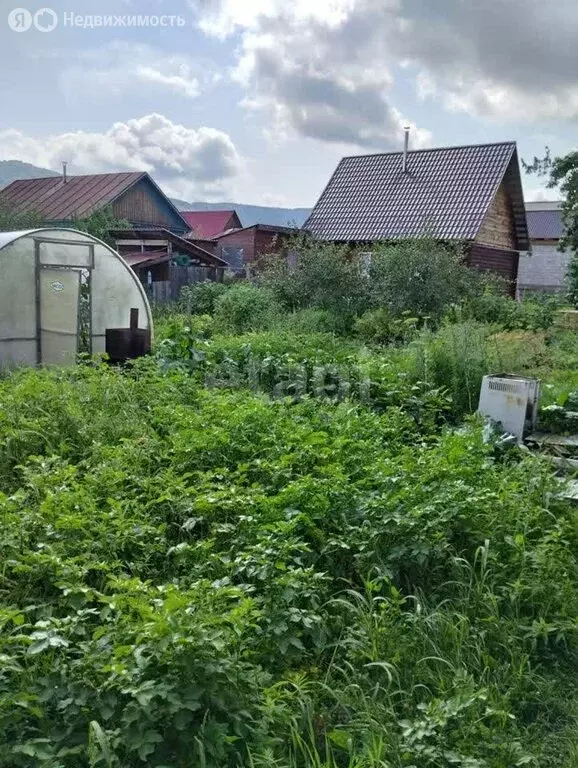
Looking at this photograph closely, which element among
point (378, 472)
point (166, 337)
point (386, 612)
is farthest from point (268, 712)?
point (166, 337)

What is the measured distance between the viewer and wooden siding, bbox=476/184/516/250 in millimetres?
22000

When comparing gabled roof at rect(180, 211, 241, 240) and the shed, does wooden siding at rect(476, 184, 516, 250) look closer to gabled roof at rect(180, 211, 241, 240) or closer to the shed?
the shed

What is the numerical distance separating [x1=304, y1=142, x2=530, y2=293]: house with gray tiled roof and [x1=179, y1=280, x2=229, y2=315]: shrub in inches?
246

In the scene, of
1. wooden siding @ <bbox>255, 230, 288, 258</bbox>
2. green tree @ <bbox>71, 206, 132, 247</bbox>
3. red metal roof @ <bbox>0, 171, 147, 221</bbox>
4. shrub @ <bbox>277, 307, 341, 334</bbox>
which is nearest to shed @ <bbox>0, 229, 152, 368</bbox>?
shrub @ <bbox>277, 307, 341, 334</bbox>

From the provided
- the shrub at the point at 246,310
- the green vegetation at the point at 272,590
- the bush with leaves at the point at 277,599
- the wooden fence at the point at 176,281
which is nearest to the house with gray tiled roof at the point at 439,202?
the wooden fence at the point at 176,281

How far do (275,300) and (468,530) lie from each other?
11089mm

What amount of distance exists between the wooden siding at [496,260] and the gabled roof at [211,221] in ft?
92.4

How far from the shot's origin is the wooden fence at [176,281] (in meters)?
19.5

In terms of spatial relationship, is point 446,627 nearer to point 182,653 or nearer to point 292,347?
point 182,653

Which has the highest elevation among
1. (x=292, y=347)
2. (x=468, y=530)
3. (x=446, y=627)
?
(x=292, y=347)

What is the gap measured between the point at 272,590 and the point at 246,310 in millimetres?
11335

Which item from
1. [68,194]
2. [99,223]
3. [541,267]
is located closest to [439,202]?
[99,223]

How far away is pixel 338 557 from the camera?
3586 mm

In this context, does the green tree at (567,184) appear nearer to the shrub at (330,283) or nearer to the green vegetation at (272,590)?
the shrub at (330,283)
